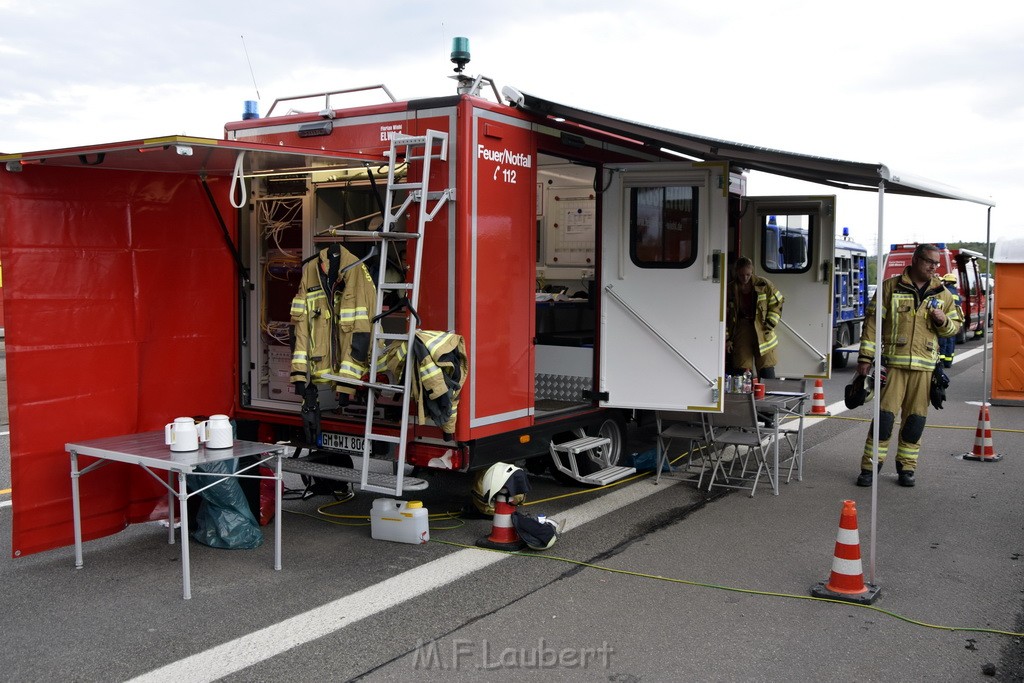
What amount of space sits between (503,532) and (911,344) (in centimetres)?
395

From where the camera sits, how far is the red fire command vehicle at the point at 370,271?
18.0 feet

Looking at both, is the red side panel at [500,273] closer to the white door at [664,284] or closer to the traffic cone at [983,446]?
the white door at [664,284]

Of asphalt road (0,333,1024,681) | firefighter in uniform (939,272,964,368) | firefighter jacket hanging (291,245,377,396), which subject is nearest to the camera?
asphalt road (0,333,1024,681)

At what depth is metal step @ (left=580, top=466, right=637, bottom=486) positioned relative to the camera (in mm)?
7246

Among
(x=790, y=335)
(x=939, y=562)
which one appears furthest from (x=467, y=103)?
(x=790, y=335)

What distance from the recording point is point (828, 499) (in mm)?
7352

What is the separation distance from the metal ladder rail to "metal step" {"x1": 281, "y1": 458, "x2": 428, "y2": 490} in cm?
4

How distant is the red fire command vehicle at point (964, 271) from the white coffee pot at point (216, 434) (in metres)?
15.2

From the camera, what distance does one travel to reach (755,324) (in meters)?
8.93

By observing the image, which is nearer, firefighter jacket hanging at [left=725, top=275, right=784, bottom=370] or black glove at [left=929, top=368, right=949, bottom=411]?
black glove at [left=929, top=368, right=949, bottom=411]

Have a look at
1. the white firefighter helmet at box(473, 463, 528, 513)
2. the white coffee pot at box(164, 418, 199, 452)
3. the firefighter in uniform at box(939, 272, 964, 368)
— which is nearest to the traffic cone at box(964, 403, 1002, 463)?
the firefighter in uniform at box(939, 272, 964, 368)

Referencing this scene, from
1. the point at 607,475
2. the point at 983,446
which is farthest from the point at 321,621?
the point at 983,446

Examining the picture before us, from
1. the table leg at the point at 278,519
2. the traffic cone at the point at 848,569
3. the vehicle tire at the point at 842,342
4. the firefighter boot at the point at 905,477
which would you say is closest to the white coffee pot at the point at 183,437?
the table leg at the point at 278,519

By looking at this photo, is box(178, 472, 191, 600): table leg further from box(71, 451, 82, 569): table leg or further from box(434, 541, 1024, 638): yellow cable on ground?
box(434, 541, 1024, 638): yellow cable on ground
